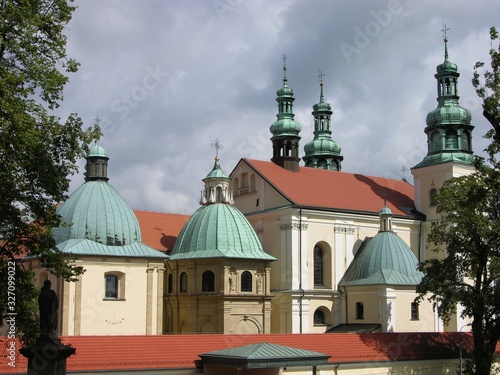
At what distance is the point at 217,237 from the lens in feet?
150

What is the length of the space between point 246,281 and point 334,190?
12271 mm

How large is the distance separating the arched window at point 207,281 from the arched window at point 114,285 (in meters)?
5.02

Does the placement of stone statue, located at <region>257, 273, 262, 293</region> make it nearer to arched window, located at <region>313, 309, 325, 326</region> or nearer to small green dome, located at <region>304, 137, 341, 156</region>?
arched window, located at <region>313, 309, 325, 326</region>

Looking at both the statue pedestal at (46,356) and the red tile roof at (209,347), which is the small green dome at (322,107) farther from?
the statue pedestal at (46,356)

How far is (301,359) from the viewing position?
2977 cm

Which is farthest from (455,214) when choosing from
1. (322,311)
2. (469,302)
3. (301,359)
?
(322,311)

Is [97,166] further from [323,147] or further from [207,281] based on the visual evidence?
[323,147]

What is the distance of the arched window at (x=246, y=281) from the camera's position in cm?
4525

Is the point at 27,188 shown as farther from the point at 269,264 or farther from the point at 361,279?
the point at 361,279

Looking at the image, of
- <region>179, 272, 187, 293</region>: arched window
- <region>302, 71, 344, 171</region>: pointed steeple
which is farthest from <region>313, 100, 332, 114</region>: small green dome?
<region>179, 272, 187, 293</region>: arched window

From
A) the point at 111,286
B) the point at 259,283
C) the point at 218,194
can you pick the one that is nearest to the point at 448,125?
the point at 218,194

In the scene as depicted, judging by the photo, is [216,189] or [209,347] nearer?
[209,347]

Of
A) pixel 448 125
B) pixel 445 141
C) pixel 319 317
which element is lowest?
pixel 319 317

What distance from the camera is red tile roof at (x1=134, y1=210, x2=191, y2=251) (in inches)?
1949
